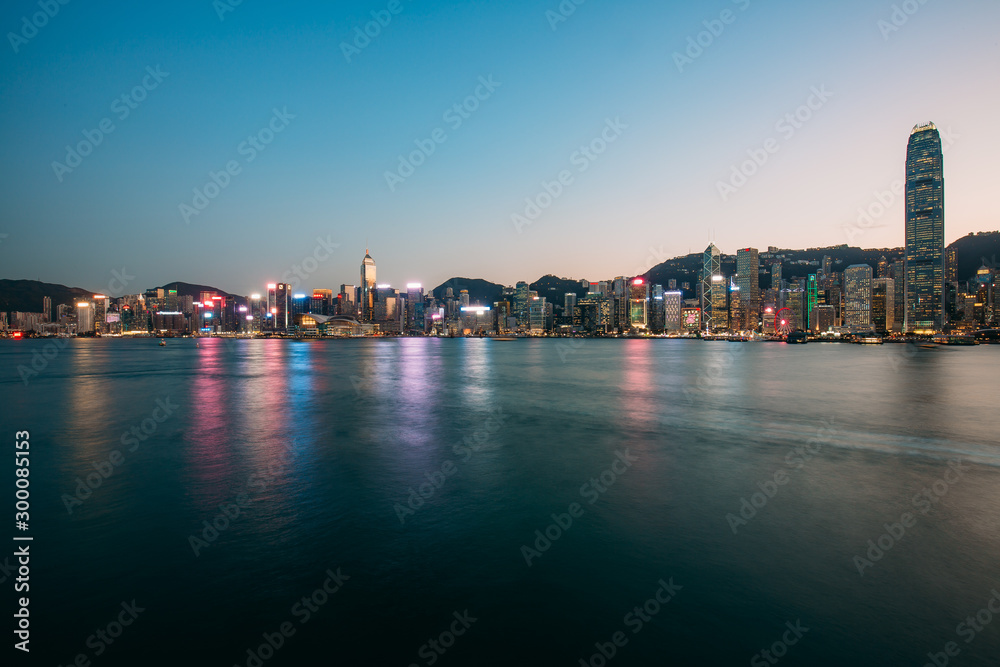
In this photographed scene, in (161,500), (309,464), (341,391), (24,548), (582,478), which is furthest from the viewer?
(341,391)

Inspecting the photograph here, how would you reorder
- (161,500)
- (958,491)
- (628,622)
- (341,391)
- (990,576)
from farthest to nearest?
(341,391) < (958,491) < (161,500) < (990,576) < (628,622)

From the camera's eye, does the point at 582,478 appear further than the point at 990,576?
Yes

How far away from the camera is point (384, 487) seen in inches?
582

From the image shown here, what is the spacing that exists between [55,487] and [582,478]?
54.7 ft

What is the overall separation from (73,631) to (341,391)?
115ft

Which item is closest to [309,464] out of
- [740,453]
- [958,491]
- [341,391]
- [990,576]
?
[740,453]

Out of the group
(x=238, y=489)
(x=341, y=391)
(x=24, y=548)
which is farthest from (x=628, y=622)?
(x=341, y=391)

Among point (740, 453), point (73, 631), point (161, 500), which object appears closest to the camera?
point (73, 631)

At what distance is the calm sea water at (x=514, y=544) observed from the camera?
7.48 metres

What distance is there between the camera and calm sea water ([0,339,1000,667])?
7.48 meters

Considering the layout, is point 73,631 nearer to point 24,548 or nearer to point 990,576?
point 24,548

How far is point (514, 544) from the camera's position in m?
10.8

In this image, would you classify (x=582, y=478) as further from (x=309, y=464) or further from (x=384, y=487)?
(x=309, y=464)

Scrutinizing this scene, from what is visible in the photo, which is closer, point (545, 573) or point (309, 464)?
point (545, 573)
